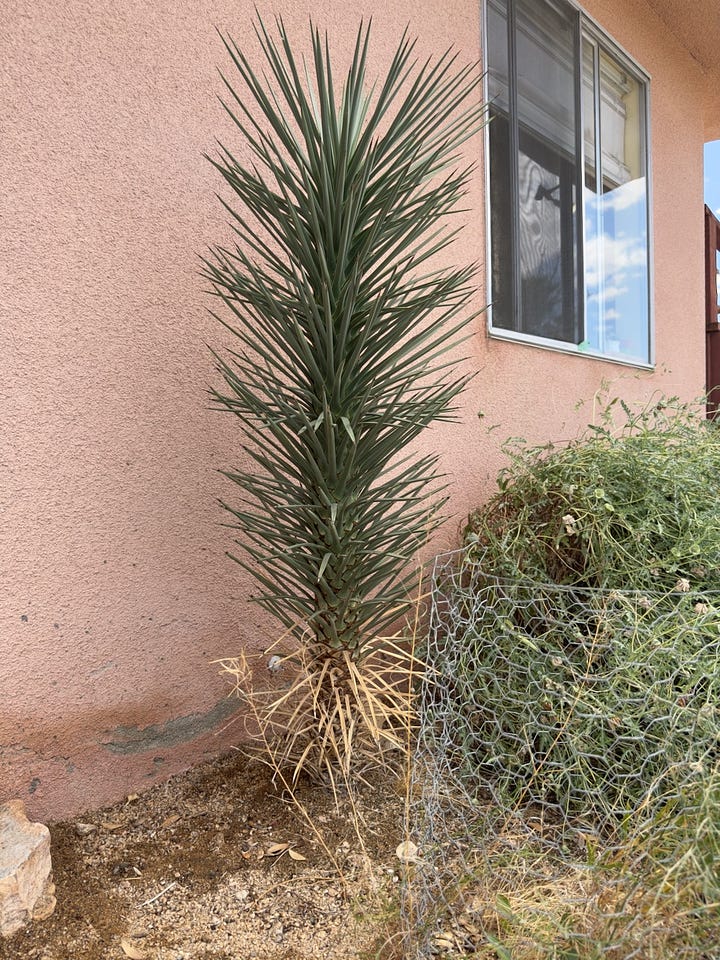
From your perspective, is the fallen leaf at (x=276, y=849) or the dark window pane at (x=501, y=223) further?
the dark window pane at (x=501, y=223)

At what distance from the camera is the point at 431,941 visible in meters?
1.15

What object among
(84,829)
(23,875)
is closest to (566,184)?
(84,829)

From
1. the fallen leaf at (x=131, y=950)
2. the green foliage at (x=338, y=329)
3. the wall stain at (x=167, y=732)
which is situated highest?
the green foliage at (x=338, y=329)

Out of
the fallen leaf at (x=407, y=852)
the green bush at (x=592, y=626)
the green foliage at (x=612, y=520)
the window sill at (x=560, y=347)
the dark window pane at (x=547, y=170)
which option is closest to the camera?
the fallen leaf at (x=407, y=852)

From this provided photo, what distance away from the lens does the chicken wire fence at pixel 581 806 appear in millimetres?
976

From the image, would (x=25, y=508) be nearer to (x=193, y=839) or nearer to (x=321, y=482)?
(x=321, y=482)

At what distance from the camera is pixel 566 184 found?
335 cm

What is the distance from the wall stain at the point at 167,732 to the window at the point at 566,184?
5.81 feet

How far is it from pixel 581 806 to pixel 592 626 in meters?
0.49

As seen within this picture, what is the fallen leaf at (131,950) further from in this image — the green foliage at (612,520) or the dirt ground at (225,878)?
the green foliage at (612,520)

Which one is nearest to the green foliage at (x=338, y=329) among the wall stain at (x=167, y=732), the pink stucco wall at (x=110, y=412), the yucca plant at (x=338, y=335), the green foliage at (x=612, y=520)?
the yucca plant at (x=338, y=335)

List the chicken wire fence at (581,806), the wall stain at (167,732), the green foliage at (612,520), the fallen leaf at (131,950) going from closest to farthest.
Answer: the chicken wire fence at (581,806)
the fallen leaf at (131,950)
the wall stain at (167,732)
the green foliage at (612,520)

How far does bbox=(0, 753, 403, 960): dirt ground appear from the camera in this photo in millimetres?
1168

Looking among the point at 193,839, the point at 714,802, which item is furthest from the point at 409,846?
the point at 714,802
